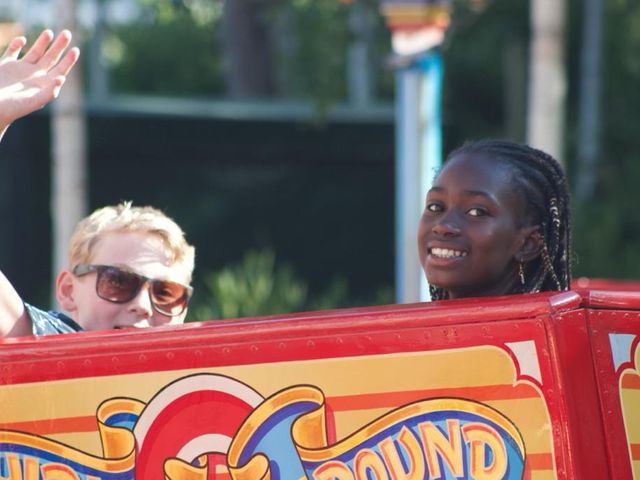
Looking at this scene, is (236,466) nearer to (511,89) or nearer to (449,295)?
(449,295)

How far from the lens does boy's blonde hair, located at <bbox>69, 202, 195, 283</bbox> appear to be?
350cm

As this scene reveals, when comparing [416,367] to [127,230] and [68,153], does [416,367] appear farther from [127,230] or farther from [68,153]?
[68,153]

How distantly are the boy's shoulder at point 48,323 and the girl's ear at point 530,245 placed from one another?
3.46 feet

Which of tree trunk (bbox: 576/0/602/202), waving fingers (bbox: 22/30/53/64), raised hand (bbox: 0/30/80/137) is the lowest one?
tree trunk (bbox: 576/0/602/202)

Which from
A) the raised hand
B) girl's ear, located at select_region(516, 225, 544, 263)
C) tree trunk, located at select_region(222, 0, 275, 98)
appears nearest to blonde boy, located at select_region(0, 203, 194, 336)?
the raised hand

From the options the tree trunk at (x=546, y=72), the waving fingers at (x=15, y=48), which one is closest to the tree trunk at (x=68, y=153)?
the tree trunk at (x=546, y=72)

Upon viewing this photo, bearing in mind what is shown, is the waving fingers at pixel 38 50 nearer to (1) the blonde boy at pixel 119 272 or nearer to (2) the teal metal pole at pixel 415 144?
(1) the blonde boy at pixel 119 272

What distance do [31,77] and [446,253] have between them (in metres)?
0.98

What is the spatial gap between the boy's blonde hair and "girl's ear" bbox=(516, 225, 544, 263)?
956 millimetres

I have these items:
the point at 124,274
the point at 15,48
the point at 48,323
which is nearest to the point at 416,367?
the point at 48,323

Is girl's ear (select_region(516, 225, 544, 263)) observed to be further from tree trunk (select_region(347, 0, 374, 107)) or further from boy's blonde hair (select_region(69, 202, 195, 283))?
tree trunk (select_region(347, 0, 374, 107))

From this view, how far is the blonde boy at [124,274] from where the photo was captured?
3.38 m

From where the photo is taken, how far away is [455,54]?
13.5m

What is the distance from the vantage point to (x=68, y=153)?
815cm
